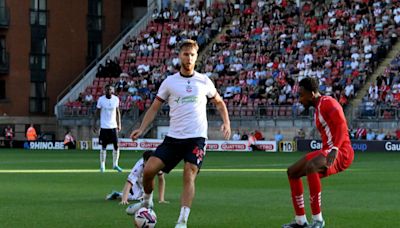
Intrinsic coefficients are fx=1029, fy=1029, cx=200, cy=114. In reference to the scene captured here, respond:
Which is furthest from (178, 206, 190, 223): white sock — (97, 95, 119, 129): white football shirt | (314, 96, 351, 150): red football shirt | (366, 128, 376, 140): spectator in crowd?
→ (366, 128, 376, 140): spectator in crowd

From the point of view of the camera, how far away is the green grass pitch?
49.2ft

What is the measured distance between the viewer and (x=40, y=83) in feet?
227

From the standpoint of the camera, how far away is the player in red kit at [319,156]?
44.3 ft

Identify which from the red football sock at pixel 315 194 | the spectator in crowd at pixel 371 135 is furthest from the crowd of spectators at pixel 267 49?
the red football sock at pixel 315 194

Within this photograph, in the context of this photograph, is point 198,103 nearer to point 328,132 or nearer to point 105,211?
point 328,132

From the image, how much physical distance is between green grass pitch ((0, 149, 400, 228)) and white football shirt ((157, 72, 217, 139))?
4.39 feet

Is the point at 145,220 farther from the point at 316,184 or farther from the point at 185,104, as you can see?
the point at 316,184

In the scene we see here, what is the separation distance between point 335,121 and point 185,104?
2124 millimetres

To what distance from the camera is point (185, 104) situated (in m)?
14.3

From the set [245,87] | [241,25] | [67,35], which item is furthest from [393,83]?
[67,35]

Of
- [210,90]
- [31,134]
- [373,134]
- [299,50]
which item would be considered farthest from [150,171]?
[31,134]

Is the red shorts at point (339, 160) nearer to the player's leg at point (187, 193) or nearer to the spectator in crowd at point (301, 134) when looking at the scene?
Result: the player's leg at point (187, 193)

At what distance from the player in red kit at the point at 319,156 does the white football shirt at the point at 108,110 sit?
1477 centimetres

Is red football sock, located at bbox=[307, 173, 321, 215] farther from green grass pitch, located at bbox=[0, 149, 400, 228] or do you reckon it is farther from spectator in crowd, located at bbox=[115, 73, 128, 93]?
spectator in crowd, located at bbox=[115, 73, 128, 93]
